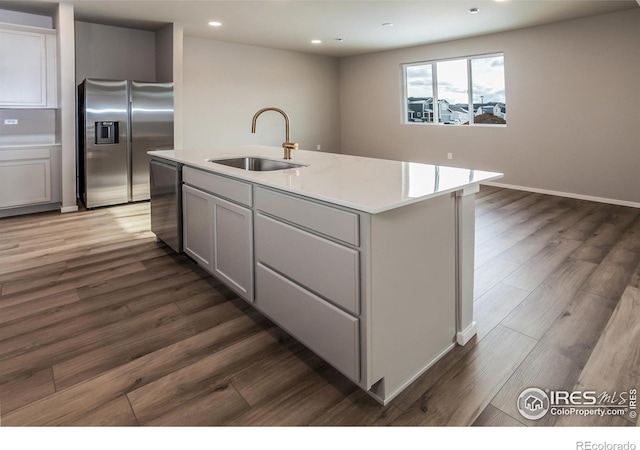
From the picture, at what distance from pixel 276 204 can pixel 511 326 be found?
4.60ft

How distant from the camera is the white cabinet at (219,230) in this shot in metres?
2.14

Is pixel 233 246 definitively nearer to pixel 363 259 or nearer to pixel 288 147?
pixel 288 147

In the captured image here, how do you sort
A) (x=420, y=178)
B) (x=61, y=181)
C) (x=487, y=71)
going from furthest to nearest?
(x=487, y=71)
(x=61, y=181)
(x=420, y=178)

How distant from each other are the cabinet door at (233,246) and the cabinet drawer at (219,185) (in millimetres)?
47

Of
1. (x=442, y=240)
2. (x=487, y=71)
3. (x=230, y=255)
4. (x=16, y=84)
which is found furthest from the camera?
(x=487, y=71)

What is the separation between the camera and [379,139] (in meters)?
8.08

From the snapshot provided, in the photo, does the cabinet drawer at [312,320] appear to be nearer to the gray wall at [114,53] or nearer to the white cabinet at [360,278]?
the white cabinet at [360,278]

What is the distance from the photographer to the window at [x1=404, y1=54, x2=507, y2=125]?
249 inches

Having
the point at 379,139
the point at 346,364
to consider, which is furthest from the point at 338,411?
the point at 379,139

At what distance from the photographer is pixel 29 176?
15.2 feet

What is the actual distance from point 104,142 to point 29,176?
902 mm

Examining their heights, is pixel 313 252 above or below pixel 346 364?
above

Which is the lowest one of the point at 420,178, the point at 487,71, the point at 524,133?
the point at 420,178

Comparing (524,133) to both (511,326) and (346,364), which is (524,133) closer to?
(511,326)
